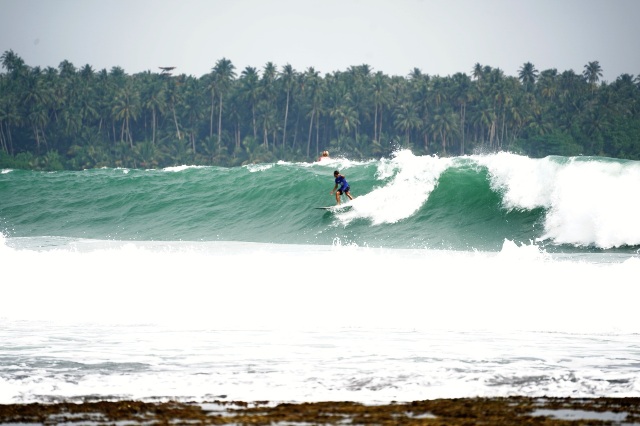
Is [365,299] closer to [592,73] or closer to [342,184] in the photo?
[342,184]

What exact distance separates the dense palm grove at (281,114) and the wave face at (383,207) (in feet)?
268

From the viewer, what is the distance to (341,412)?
6301mm

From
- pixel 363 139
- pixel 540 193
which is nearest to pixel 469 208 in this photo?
pixel 540 193

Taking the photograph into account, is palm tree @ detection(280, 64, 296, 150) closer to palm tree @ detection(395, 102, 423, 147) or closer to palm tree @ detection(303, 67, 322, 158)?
palm tree @ detection(303, 67, 322, 158)

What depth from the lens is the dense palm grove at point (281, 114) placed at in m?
120

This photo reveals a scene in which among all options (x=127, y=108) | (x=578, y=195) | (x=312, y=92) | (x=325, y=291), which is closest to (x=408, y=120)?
(x=312, y=92)

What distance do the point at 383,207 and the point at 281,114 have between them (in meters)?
102

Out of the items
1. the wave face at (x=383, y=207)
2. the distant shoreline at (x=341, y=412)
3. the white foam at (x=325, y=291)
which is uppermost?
the wave face at (x=383, y=207)

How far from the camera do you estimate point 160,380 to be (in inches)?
295

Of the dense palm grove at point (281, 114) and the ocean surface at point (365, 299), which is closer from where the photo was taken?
the ocean surface at point (365, 299)

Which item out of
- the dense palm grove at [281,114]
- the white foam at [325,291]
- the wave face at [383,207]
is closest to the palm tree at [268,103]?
the dense palm grove at [281,114]

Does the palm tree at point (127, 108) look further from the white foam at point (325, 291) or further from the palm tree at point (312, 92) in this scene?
the white foam at point (325, 291)

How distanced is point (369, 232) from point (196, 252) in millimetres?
7087

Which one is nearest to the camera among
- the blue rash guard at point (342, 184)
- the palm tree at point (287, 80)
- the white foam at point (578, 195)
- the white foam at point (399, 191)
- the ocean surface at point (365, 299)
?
the ocean surface at point (365, 299)
